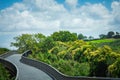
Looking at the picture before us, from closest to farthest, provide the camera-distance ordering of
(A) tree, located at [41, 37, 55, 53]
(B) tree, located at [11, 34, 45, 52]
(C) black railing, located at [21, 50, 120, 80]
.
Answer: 1. (C) black railing, located at [21, 50, 120, 80]
2. (A) tree, located at [41, 37, 55, 53]
3. (B) tree, located at [11, 34, 45, 52]

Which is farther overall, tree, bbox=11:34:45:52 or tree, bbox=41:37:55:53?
tree, bbox=11:34:45:52

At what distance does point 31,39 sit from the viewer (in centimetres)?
10506

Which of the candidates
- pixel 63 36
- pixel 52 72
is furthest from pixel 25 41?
pixel 52 72

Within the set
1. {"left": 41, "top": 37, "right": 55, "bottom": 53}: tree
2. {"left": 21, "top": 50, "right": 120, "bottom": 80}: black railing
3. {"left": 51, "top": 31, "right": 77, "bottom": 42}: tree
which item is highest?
{"left": 51, "top": 31, "right": 77, "bottom": 42}: tree

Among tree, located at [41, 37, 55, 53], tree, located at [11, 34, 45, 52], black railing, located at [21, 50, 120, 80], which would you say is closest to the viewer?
black railing, located at [21, 50, 120, 80]

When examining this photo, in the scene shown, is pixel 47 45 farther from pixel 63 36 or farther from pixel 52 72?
pixel 52 72

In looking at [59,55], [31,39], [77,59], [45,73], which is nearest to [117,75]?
[45,73]

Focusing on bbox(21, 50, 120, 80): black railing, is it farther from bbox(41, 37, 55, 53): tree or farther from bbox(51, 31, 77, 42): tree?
bbox(51, 31, 77, 42): tree

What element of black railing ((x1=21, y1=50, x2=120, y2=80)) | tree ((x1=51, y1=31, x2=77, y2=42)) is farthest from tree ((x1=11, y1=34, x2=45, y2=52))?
black railing ((x1=21, y1=50, x2=120, y2=80))

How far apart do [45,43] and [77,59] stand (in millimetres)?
27777

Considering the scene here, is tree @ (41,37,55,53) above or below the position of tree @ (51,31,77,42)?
below

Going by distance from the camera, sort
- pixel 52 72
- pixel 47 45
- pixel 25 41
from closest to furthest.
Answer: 1. pixel 52 72
2. pixel 47 45
3. pixel 25 41

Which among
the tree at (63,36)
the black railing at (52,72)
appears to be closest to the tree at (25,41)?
the tree at (63,36)

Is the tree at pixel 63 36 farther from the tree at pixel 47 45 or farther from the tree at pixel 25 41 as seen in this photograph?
the tree at pixel 47 45
